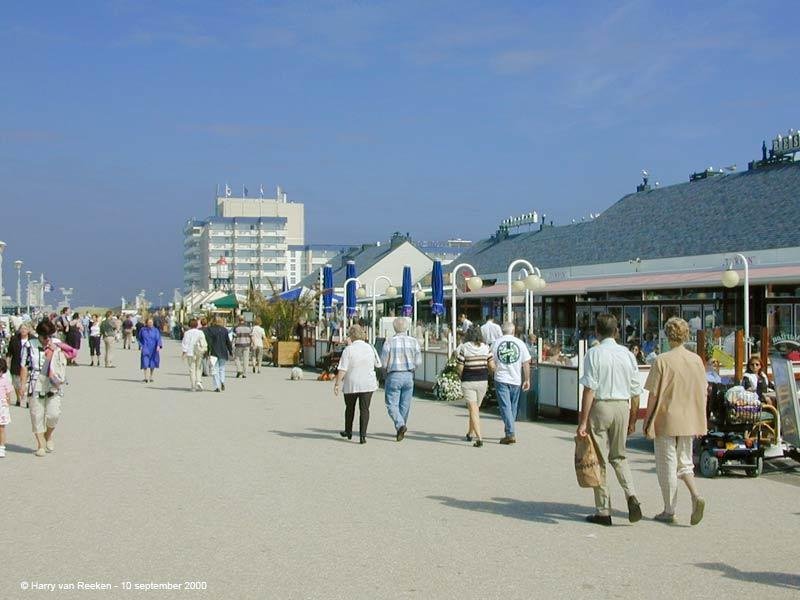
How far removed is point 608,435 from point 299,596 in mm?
3241

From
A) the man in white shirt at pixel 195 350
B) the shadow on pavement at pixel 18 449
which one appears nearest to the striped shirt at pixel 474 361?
the shadow on pavement at pixel 18 449

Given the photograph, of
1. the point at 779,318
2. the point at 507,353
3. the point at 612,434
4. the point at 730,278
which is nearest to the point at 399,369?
the point at 507,353

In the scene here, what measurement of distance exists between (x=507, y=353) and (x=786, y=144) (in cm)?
3065

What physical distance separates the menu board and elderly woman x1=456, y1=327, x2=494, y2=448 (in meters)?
3.70

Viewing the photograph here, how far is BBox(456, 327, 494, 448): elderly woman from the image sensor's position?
12461 mm

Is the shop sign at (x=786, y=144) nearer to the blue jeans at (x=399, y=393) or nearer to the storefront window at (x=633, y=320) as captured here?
the storefront window at (x=633, y=320)

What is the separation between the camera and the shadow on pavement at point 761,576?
5.93 meters

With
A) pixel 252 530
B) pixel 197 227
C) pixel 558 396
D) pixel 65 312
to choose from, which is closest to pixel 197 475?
pixel 252 530

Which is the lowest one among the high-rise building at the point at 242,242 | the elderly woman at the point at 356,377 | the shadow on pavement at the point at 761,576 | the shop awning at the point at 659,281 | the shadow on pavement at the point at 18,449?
the shadow on pavement at the point at 761,576

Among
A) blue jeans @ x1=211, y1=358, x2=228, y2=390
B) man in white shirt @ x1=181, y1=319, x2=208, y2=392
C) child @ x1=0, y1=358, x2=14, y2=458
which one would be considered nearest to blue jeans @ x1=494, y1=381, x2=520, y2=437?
child @ x1=0, y1=358, x2=14, y2=458

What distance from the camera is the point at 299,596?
5.57 meters

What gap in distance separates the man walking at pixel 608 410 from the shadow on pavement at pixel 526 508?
0.31 metres

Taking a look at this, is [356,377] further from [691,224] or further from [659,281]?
[691,224]

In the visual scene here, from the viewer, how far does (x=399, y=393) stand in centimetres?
1305
